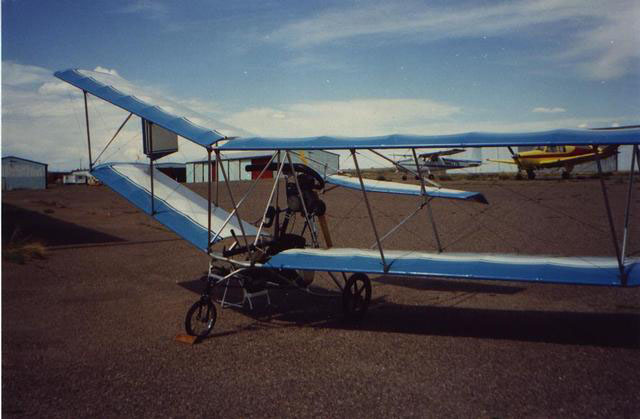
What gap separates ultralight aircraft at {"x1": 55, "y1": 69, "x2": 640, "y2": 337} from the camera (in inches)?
248

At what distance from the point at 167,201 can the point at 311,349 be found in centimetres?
452

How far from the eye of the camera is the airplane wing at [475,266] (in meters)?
6.15

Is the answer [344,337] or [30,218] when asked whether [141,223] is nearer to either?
[30,218]

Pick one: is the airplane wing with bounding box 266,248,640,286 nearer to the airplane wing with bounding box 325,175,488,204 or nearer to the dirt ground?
the dirt ground

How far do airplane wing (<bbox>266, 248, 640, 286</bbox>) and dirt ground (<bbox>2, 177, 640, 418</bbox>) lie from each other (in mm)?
1086

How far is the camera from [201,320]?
24.3 ft

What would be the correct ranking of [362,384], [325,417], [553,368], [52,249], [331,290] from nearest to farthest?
[325,417] < [362,384] < [553,368] < [331,290] < [52,249]

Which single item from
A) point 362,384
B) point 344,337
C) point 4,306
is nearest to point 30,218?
point 4,306

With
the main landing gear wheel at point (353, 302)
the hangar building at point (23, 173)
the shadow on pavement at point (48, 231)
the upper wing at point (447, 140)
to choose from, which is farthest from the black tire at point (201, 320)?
the hangar building at point (23, 173)

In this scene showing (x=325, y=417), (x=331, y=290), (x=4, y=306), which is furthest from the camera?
(x=331, y=290)

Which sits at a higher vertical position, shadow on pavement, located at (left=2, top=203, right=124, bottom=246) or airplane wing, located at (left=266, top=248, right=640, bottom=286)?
airplane wing, located at (left=266, top=248, right=640, bottom=286)

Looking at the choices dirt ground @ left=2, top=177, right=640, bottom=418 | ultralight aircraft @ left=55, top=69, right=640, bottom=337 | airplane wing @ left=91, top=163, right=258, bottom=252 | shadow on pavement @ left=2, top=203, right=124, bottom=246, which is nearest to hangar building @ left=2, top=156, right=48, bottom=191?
shadow on pavement @ left=2, top=203, right=124, bottom=246

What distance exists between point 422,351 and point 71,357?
4673mm

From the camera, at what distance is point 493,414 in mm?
4734
